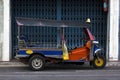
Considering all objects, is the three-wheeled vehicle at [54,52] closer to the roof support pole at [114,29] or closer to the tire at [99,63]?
the tire at [99,63]

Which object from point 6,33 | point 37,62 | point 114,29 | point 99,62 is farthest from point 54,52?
point 114,29

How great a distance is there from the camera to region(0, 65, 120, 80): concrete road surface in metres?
13.0

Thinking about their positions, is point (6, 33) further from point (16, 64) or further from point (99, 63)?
point (99, 63)

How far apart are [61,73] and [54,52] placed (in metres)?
1.24

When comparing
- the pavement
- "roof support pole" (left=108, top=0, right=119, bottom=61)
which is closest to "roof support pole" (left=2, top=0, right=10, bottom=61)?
the pavement

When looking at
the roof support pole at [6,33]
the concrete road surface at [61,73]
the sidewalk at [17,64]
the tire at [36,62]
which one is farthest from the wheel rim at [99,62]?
the roof support pole at [6,33]

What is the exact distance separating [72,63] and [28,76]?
2.95m

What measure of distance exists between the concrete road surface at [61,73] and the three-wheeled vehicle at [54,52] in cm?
38

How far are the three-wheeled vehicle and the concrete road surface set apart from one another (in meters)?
0.38

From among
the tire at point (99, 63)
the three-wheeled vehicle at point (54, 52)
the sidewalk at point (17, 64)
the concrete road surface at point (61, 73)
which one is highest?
the three-wheeled vehicle at point (54, 52)

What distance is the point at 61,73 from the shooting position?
47.4 feet

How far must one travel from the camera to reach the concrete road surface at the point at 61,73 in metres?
13.0

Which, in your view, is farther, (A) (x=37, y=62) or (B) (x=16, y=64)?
(B) (x=16, y=64)

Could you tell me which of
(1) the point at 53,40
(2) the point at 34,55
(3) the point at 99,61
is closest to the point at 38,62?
(2) the point at 34,55
